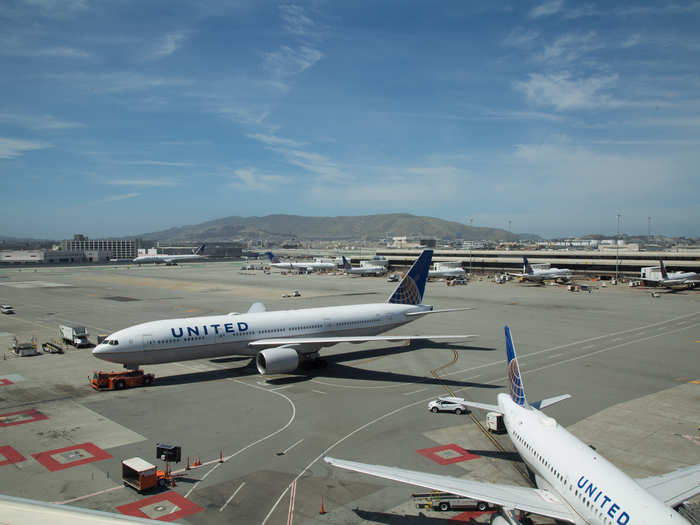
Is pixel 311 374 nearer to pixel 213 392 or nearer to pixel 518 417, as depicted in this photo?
pixel 213 392

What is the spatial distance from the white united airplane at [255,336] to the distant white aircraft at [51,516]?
84.6 ft

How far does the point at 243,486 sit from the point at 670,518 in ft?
45.3

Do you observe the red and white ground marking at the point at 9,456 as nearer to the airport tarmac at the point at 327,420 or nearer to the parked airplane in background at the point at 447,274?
the airport tarmac at the point at 327,420

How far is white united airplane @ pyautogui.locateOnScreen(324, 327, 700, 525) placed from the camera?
12.4 m

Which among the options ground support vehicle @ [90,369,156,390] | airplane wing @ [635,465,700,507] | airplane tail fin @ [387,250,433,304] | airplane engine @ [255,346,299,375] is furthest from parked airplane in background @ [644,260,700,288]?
ground support vehicle @ [90,369,156,390]

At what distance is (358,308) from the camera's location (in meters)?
41.3

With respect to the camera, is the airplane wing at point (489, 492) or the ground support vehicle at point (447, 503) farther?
the ground support vehicle at point (447, 503)

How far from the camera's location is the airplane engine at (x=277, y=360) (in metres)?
32.2

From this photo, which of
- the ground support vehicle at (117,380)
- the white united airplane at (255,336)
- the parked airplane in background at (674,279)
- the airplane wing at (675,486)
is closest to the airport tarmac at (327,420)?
the ground support vehicle at (117,380)

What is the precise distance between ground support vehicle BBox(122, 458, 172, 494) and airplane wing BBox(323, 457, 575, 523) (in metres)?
7.61

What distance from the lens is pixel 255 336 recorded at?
34.9 meters

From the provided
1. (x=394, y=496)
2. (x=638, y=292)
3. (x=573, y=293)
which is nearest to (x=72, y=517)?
(x=394, y=496)

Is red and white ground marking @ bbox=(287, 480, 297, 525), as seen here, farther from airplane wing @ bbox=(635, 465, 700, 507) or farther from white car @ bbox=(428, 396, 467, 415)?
airplane wing @ bbox=(635, 465, 700, 507)

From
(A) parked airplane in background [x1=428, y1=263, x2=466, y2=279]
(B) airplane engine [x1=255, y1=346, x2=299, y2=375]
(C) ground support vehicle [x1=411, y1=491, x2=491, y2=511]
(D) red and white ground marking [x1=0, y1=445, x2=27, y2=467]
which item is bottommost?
(D) red and white ground marking [x1=0, y1=445, x2=27, y2=467]
